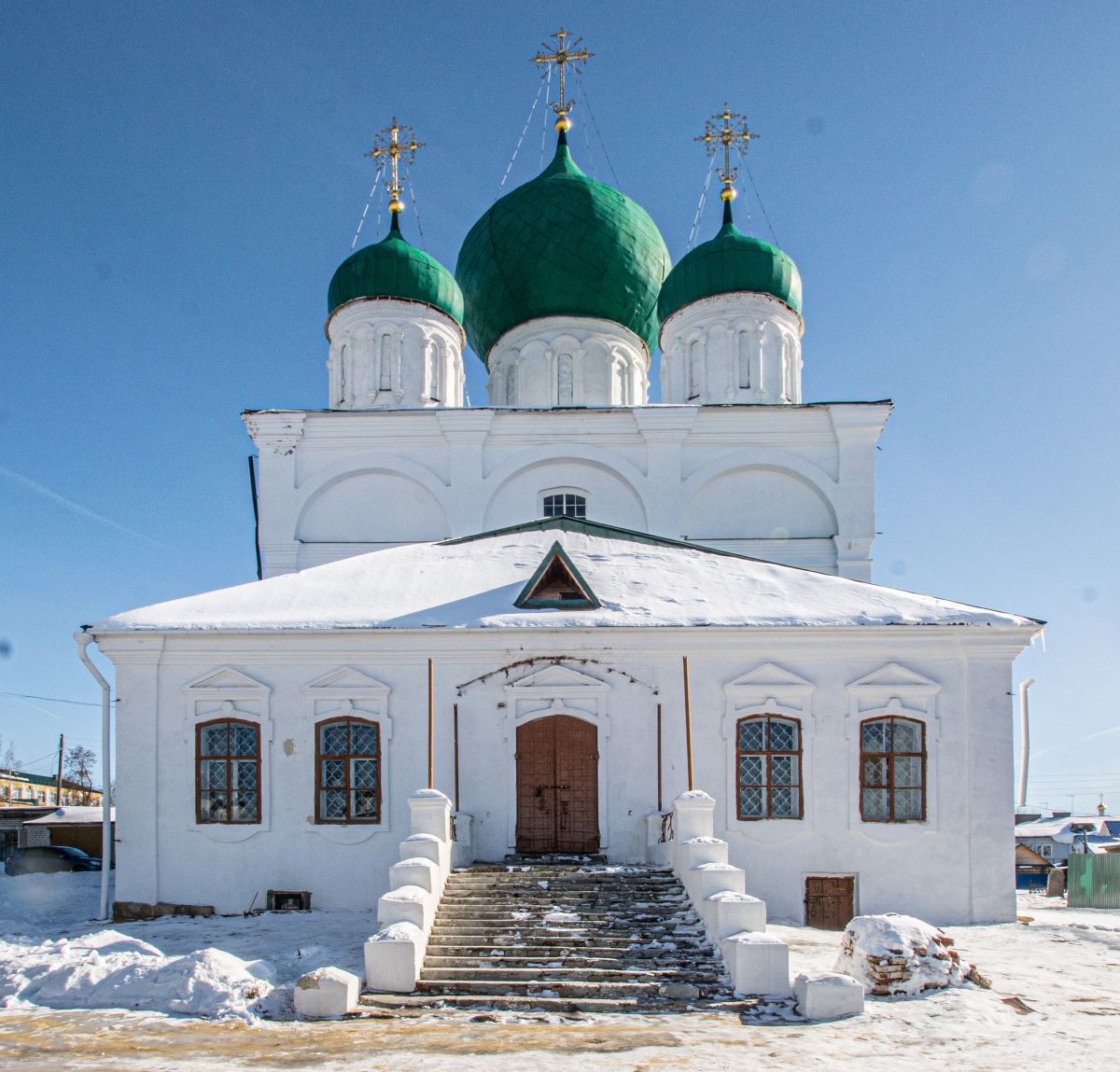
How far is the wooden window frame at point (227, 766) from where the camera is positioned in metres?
12.1

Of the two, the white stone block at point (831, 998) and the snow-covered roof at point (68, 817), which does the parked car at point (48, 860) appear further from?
the white stone block at point (831, 998)

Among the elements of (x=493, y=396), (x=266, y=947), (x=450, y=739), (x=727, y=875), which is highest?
Result: (x=493, y=396)

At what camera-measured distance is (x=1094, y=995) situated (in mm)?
8305

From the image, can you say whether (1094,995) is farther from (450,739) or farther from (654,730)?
(450,739)

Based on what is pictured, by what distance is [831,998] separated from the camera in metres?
7.70

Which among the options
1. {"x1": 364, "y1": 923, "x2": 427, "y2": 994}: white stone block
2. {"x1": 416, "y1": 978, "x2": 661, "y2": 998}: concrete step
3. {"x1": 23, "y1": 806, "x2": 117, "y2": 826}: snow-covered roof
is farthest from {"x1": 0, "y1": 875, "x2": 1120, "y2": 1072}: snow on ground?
{"x1": 23, "y1": 806, "x2": 117, "y2": 826}: snow-covered roof

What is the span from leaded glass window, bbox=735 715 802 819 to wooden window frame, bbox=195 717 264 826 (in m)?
5.27

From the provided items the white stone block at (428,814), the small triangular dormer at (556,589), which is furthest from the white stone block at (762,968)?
the small triangular dormer at (556,589)

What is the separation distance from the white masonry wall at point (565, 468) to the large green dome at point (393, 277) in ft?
8.99

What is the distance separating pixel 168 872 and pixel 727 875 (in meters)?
6.41

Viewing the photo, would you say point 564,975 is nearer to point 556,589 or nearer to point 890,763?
point 556,589

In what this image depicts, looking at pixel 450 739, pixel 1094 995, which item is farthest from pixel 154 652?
pixel 1094 995

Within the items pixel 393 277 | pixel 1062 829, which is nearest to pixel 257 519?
pixel 393 277

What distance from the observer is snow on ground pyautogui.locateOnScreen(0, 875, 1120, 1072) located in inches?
268
